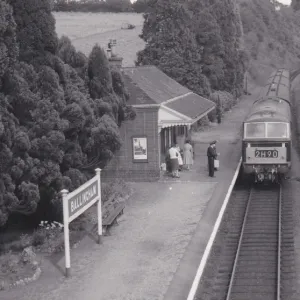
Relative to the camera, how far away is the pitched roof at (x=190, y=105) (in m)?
20.7

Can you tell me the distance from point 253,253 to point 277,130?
675 centimetres

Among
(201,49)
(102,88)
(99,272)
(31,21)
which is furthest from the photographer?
(201,49)

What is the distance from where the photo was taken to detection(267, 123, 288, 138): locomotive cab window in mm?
18609

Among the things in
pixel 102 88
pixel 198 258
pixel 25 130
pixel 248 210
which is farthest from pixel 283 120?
pixel 25 130

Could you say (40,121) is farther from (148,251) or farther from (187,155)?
(187,155)

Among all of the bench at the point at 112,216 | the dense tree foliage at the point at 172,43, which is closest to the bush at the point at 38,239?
the bench at the point at 112,216

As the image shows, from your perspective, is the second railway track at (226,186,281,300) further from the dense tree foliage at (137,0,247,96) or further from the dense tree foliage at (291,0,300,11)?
the dense tree foliage at (291,0,300,11)

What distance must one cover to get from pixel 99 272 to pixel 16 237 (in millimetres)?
3962

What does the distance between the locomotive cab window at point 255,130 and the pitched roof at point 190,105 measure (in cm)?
213

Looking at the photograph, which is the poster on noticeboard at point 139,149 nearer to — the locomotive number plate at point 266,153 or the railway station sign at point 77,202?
the locomotive number plate at point 266,153

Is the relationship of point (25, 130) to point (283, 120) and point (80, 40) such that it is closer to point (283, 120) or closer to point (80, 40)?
point (283, 120)

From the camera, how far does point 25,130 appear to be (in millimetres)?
12070

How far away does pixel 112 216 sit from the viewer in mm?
13586

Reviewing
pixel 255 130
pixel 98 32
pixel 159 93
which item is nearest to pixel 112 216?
pixel 255 130
